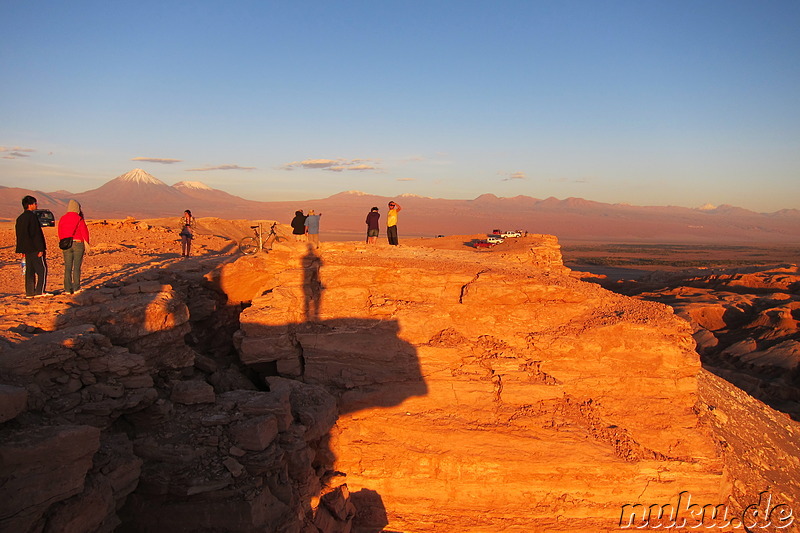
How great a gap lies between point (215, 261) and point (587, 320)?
301 inches

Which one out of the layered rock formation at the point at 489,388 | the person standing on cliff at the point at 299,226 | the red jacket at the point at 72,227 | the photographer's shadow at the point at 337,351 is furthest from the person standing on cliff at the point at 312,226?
the red jacket at the point at 72,227

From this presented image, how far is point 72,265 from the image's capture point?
7203 mm

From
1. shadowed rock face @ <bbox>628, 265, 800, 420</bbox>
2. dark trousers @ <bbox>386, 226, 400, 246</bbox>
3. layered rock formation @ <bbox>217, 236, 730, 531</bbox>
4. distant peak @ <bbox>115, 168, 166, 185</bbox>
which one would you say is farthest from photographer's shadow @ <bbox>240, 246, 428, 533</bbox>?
distant peak @ <bbox>115, 168, 166, 185</bbox>

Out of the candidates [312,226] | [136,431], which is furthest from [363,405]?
[312,226]

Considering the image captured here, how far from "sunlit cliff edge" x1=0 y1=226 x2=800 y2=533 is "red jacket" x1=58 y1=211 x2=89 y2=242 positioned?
0.85 metres

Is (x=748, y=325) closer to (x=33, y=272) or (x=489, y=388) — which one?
(x=489, y=388)

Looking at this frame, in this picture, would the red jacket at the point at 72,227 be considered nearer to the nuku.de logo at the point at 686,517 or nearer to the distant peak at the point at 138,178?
the nuku.de logo at the point at 686,517

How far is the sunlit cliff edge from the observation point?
16.9 feet

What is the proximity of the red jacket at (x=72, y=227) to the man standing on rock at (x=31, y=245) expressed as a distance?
0.25m

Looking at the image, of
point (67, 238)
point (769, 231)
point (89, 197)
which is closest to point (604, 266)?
point (67, 238)

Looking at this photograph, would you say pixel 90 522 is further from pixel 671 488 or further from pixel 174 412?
pixel 671 488

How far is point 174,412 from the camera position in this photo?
591 centimetres

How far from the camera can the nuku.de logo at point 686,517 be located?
22.2 ft

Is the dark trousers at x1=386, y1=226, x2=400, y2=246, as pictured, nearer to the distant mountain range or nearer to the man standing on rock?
the man standing on rock
